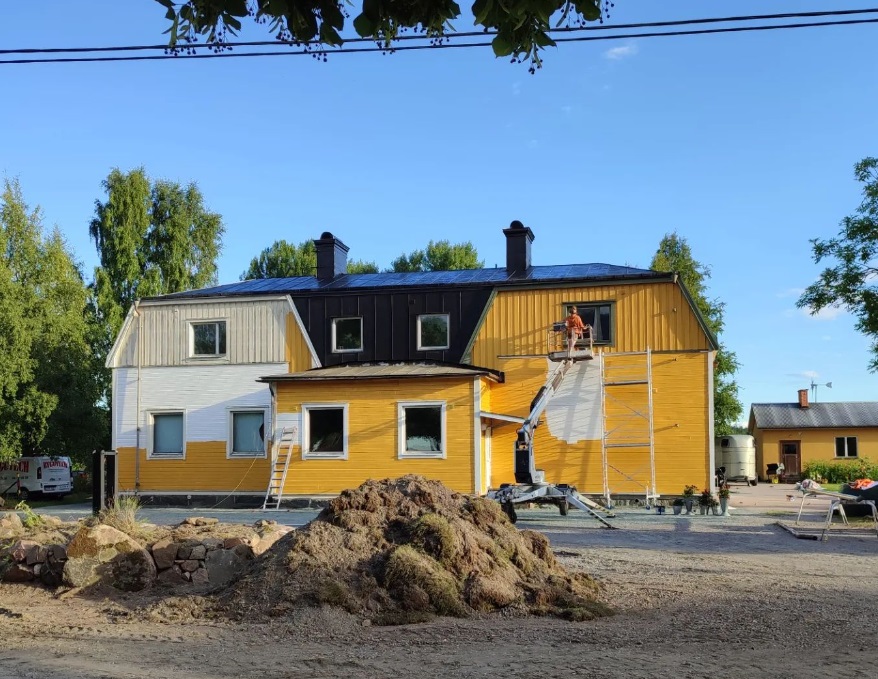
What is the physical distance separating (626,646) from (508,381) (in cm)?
1767

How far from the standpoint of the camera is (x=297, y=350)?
1033 inches

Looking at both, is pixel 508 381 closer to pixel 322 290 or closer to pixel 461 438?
pixel 461 438

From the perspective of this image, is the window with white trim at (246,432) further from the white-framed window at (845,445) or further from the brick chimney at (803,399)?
the brick chimney at (803,399)

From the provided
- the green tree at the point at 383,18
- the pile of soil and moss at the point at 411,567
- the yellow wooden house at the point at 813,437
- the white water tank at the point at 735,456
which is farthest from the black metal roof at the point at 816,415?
the green tree at the point at 383,18

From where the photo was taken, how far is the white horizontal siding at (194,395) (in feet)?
85.4

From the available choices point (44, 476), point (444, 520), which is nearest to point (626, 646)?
point (444, 520)

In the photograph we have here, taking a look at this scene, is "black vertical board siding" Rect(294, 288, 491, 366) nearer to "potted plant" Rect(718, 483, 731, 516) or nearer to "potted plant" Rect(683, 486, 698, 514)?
"potted plant" Rect(683, 486, 698, 514)

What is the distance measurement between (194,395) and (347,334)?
5.06m

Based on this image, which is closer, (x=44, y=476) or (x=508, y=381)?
(x=508, y=381)

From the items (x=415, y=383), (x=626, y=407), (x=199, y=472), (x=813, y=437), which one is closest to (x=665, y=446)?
(x=626, y=407)

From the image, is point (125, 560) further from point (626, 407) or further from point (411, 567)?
point (626, 407)

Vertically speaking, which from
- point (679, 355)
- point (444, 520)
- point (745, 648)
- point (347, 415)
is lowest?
point (745, 648)

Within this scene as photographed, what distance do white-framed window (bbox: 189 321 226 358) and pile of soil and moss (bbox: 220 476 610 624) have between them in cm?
1738

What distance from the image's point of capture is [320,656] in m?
7.05
